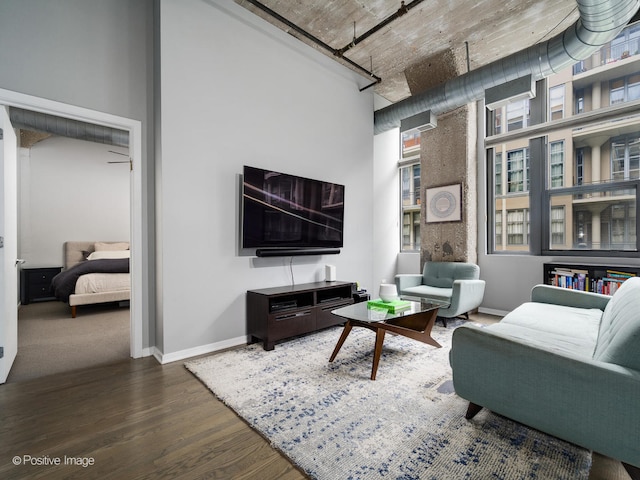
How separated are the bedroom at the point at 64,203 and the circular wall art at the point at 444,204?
15.7ft

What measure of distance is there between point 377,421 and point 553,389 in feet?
3.04

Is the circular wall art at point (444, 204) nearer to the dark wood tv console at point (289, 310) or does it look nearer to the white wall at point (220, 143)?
the white wall at point (220, 143)

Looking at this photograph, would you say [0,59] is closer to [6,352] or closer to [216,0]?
[216,0]

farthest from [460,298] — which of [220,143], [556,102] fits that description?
[220,143]

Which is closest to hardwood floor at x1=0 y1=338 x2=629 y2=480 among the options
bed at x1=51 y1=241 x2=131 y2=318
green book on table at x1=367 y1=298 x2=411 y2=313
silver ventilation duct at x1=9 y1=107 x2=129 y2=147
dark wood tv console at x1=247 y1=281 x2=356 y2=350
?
dark wood tv console at x1=247 y1=281 x2=356 y2=350

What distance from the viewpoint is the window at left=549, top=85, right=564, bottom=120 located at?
4203 millimetres

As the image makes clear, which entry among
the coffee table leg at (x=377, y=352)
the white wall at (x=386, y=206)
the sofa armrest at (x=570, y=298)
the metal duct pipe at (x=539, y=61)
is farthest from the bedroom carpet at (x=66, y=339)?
the metal duct pipe at (x=539, y=61)

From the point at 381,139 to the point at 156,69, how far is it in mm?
3826

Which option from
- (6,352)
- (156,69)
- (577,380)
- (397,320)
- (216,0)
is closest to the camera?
(577,380)

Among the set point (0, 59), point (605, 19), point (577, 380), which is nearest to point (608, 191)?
point (605, 19)

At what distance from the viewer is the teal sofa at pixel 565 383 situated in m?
1.27

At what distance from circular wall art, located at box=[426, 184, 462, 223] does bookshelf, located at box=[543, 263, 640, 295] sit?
1.32m

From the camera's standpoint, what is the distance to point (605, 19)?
101 inches

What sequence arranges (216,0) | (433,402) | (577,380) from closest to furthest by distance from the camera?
1. (577,380)
2. (433,402)
3. (216,0)
